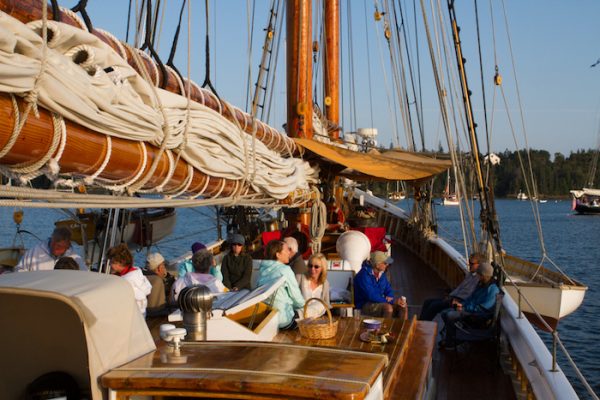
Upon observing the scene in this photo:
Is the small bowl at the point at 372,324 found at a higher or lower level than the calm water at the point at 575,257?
higher

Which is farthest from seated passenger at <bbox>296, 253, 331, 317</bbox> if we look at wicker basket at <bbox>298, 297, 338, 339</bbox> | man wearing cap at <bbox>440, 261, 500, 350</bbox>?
man wearing cap at <bbox>440, 261, 500, 350</bbox>

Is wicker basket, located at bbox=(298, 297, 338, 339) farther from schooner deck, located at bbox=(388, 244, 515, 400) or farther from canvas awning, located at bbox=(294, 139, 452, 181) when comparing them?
canvas awning, located at bbox=(294, 139, 452, 181)

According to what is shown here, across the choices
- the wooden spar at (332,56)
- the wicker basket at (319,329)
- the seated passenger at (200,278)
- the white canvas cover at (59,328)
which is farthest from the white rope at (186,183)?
the wooden spar at (332,56)

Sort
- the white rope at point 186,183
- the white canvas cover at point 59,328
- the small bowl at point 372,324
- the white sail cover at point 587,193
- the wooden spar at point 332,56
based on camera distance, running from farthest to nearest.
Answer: the white sail cover at point 587,193, the wooden spar at point 332,56, the small bowl at point 372,324, the white rope at point 186,183, the white canvas cover at point 59,328

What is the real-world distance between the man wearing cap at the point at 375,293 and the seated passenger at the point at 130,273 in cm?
203

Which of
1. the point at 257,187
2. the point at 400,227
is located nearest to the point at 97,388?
the point at 257,187

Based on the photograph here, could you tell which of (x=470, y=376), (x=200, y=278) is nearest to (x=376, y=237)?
(x=470, y=376)

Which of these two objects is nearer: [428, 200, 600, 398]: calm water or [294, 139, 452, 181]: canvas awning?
[294, 139, 452, 181]: canvas awning

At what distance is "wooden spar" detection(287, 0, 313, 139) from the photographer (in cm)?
739

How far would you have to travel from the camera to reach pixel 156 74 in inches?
130

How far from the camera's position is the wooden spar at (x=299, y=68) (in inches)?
291

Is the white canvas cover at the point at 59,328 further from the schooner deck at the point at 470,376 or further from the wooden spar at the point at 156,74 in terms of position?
the schooner deck at the point at 470,376

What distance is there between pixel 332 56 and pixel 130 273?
27.3 ft

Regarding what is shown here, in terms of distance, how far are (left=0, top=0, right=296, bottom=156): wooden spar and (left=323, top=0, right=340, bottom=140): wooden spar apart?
19.3 ft
